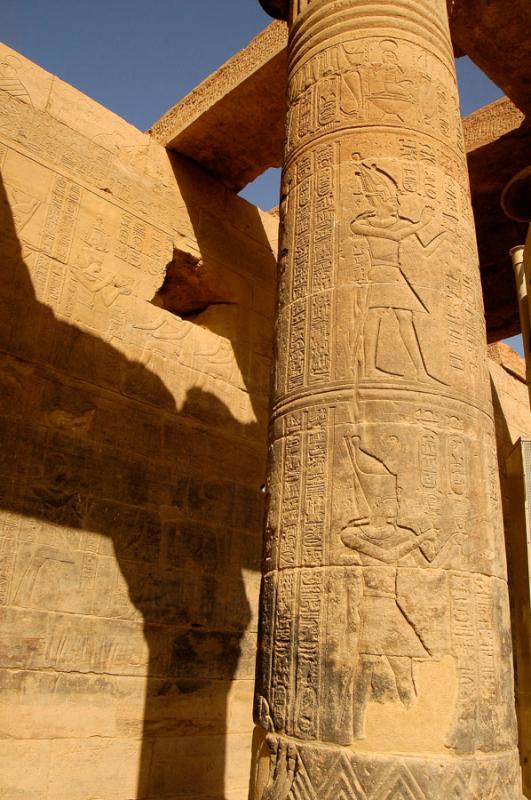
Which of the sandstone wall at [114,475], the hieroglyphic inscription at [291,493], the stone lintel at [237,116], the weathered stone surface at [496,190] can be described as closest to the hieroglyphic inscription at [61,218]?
the sandstone wall at [114,475]

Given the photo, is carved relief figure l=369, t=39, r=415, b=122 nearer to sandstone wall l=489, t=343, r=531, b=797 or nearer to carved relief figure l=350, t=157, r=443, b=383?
carved relief figure l=350, t=157, r=443, b=383

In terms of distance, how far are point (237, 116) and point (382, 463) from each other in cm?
550

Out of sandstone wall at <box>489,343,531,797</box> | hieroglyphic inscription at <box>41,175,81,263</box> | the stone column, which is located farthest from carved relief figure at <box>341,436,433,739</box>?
sandstone wall at <box>489,343,531,797</box>

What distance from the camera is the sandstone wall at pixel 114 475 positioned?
198 inches

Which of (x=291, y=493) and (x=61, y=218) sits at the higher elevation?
(x=61, y=218)

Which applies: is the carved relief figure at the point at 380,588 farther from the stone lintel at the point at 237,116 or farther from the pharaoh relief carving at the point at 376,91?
the stone lintel at the point at 237,116

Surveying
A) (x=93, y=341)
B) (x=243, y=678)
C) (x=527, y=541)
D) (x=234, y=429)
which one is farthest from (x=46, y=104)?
(x=527, y=541)

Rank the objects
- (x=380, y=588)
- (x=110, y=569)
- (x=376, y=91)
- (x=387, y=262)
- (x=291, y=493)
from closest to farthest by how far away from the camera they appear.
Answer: (x=380, y=588) < (x=291, y=493) < (x=387, y=262) < (x=376, y=91) < (x=110, y=569)

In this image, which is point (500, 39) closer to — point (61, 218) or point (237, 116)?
point (237, 116)

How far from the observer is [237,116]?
7.25m

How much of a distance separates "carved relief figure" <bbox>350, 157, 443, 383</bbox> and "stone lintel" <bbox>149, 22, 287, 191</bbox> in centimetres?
401

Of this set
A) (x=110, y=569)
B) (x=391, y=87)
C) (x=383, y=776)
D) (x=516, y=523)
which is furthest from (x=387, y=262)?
(x=516, y=523)

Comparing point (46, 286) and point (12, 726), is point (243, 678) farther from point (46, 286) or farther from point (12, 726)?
point (46, 286)

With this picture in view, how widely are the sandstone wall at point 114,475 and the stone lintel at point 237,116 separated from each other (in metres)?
0.41
